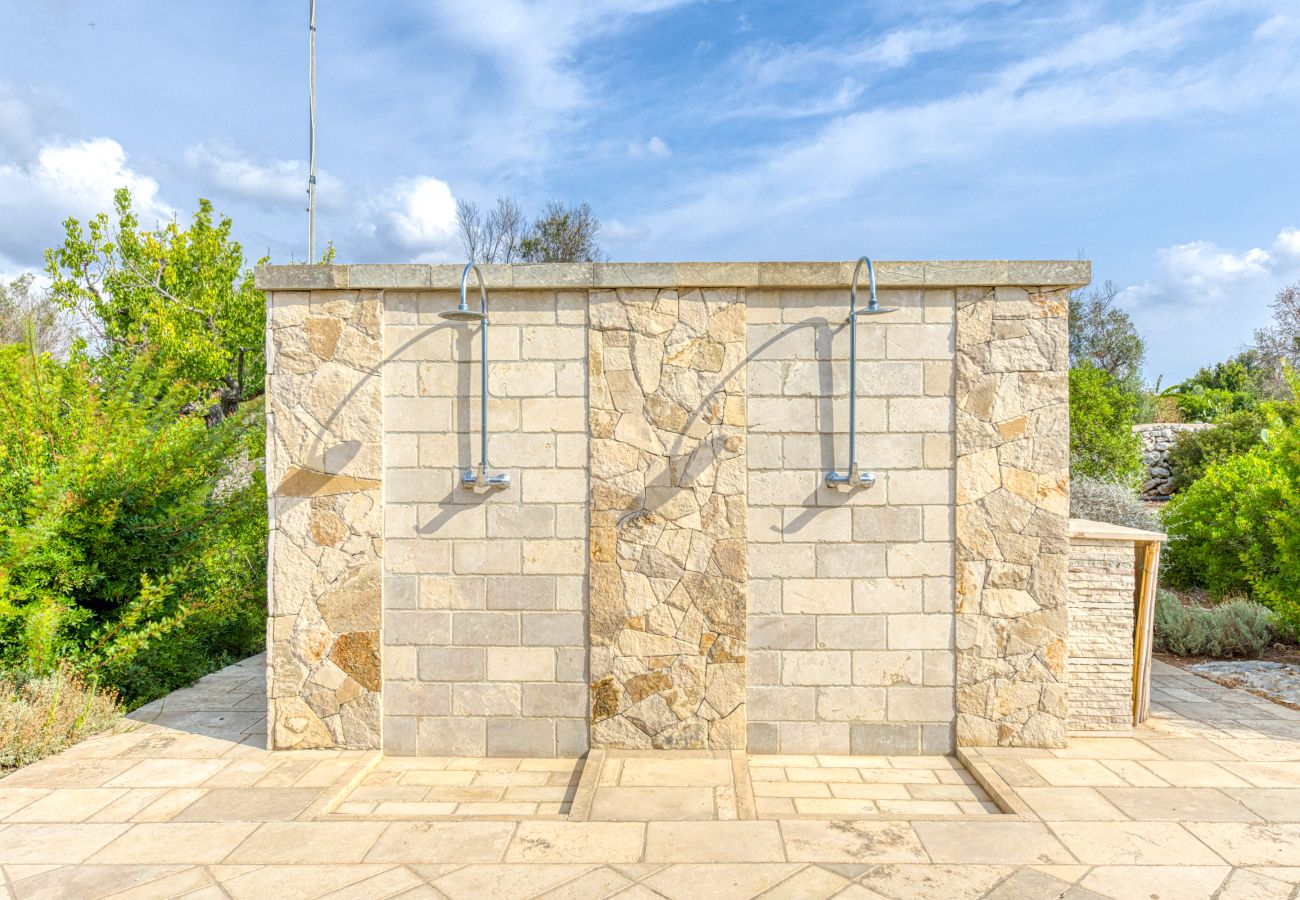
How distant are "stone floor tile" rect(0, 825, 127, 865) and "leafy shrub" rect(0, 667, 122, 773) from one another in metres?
0.95

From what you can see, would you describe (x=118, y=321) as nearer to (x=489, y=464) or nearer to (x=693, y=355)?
(x=489, y=464)

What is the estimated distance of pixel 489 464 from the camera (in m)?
4.13

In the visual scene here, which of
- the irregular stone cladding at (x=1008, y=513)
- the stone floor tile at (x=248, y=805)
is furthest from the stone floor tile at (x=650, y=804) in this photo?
the irregular stone cladding at (x=1008, y=513)

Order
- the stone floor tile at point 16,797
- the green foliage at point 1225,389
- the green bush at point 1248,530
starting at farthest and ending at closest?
the green foliage at point 1225,389
the green bush at point 1248,530
the stone floor tile at point 16,797

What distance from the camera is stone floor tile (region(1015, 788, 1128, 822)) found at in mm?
3268

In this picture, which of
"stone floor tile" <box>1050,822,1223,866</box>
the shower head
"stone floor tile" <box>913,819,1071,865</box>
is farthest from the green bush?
the shower head

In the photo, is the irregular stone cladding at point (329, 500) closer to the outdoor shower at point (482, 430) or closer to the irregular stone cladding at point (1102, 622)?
the outdoor shower at point (482, 430)

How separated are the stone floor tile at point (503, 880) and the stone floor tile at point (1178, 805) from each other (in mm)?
2558

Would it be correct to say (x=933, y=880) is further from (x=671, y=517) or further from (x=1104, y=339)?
(x=1104, y=339)

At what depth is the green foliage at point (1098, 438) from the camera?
30.2 ft

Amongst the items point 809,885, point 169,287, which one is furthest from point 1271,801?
point 169,287

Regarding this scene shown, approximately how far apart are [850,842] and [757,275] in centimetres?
284

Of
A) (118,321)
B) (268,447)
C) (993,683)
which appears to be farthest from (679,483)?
(118,321)

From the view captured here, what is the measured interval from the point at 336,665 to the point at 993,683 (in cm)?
376
